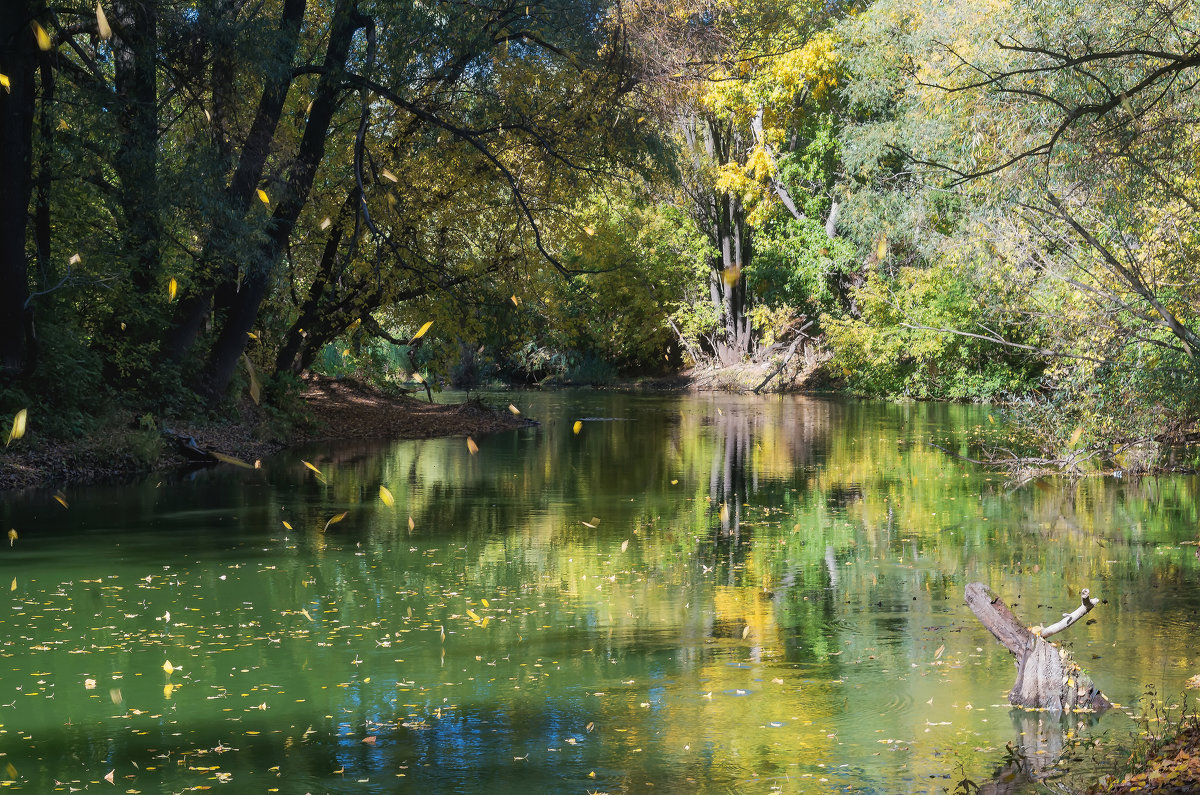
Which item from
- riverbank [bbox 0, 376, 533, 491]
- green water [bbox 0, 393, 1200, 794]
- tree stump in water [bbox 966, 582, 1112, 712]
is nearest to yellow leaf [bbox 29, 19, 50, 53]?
riverbank [bbox 0, 376, 533, 491]

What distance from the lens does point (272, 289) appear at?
69.9 feet

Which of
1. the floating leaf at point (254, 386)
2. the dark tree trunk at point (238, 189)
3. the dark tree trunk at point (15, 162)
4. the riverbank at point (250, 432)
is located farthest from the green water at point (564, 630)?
the floating leaf at point (254, 386)

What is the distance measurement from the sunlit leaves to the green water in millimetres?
5266

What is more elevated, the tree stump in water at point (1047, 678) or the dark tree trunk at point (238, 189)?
the dark tree trunk at point (238, 189)

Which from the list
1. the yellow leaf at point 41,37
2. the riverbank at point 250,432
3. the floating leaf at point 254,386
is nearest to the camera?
the yellow leaf at point 41,37

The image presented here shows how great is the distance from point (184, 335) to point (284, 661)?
1261cm

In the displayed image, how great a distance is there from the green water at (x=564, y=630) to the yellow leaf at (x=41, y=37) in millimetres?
5265

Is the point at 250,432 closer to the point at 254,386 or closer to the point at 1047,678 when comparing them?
the point at 254,386

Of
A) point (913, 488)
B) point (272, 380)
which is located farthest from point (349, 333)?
point (913, 488)

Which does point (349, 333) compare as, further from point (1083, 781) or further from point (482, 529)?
A: point (1083, 781)

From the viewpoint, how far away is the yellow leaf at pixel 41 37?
565 inches

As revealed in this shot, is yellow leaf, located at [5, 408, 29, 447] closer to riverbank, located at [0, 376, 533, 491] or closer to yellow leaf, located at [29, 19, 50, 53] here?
riverbank, located at [0, 376, 533, 491]

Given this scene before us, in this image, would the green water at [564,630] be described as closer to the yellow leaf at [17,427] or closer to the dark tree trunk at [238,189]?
the yellow leaf at [17,427]

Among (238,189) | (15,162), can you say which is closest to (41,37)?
(15,162)
